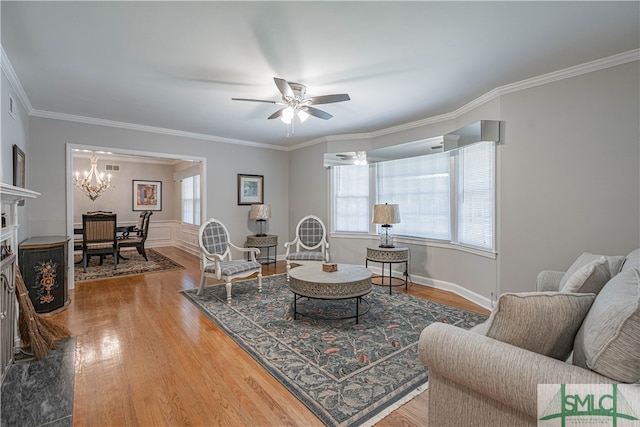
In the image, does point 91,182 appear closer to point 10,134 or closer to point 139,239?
point 139,239

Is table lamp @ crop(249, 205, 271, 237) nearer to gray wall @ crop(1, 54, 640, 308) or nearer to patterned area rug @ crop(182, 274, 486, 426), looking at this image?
patterned area rug @ crop(182, 274, 486, 426)

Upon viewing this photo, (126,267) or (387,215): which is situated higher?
(387,215)

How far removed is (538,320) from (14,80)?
15.7 feet

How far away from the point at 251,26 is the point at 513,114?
2877 millimetres

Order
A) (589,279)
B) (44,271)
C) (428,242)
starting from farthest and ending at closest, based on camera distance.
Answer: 1. (428,242)
2. (44,271)
3. (589,279)

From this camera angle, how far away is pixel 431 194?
4.68m

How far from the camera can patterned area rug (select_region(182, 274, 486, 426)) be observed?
6.55 ft

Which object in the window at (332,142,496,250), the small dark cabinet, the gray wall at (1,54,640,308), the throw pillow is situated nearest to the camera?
the throw pillow

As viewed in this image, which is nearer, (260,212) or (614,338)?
(614,338)

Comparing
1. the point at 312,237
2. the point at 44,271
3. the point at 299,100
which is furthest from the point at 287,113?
the point at 44,271

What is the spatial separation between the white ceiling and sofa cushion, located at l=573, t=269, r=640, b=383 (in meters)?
1.90

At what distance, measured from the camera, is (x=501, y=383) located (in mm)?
1147

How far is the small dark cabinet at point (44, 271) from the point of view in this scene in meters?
3.34

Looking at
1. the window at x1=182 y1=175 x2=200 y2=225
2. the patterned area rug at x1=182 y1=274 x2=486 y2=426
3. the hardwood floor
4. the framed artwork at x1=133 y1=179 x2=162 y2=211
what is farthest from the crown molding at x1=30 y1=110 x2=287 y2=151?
the framed artwork at x1=133 y1=179 x2=162 y2=211
